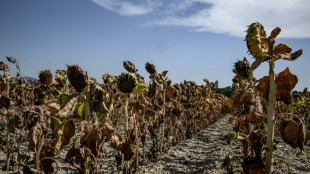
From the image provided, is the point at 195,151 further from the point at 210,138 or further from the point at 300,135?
the point at 300,135

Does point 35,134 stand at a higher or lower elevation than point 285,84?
lower

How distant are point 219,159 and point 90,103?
277 centimetres

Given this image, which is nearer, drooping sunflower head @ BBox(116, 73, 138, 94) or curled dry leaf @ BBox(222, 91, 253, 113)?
curled dry leaf @ BBox(222, 91, 253, 113)

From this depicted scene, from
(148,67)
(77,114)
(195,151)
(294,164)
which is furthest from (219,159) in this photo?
(77,114)

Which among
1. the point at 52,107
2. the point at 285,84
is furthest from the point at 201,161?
the point at 52,107

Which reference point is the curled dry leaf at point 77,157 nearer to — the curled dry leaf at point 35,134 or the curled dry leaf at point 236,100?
the curled dry leaf at point 35,134

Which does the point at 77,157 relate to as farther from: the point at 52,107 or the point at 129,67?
the point at 129,67

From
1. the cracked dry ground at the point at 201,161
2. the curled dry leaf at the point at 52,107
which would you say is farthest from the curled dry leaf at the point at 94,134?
the cracked dry ground at the point at 201,161

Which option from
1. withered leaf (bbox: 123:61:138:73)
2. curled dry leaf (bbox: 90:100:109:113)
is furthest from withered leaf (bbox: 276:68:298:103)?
withered leaf (bbox: 123:61:138:73)

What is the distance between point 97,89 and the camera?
4.89ft

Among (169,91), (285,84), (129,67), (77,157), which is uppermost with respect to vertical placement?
(129,67)

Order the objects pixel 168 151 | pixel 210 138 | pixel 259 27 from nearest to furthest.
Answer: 1. pixel 259 27
2. pixel 168 151
3. pixel 210 138

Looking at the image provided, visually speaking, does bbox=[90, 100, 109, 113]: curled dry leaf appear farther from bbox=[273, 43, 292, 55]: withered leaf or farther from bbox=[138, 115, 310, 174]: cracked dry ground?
bbox=[138, 115, 310, 174]: cracked dry ground

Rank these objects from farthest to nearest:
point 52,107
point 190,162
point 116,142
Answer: point 190,162 < point 116,142 < point 52,107
